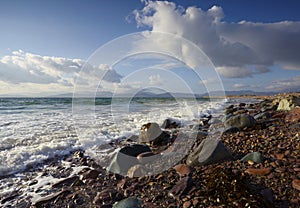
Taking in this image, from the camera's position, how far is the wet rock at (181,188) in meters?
2.77

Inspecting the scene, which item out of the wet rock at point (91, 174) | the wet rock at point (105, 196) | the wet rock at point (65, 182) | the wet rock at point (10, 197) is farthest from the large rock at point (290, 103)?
the wet rock at point (10, 197)

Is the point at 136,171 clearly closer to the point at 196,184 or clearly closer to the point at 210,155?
the point at 196,184

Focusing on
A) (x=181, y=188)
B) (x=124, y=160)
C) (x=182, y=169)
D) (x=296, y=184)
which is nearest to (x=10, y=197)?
(x=124, y=160)

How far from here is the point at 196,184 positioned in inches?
115

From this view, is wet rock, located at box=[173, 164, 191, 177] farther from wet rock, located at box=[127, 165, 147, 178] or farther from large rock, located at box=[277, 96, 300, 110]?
large rock, located at box=[277, 96, 300, 110]

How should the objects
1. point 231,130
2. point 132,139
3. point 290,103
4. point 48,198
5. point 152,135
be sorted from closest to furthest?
1. point 48,198
2. point 231,130
3. point 152,135
4. point 132,139
5. point 290,103

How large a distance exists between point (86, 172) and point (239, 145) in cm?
312

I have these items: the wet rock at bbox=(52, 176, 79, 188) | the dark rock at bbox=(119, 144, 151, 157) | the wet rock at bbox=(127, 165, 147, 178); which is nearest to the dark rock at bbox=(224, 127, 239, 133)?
the dark rock at bbox=(119, 144, 151, 157)

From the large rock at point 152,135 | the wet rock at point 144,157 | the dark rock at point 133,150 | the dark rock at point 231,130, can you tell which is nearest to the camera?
the wet rock at point 144,157

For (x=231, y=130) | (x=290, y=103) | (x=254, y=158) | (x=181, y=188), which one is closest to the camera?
(x=181, y=188)

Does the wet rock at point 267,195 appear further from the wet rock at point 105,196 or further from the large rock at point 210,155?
the wet rock at point 105,196

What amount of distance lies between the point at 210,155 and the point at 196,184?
0.74 m

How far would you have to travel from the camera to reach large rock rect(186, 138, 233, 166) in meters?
3.50

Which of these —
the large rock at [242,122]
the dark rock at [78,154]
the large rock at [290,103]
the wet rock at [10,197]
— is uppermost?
the large rock at [290,103]
